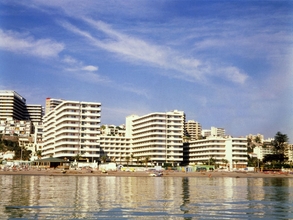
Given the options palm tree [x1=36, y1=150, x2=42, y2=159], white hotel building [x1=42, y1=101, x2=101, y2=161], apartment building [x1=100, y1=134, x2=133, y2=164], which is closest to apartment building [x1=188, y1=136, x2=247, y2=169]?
apartment building [x1=100, y1=134, x2=133, y2=164]

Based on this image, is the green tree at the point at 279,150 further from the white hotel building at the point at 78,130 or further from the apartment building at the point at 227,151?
the white hotel building at the point at 78,130

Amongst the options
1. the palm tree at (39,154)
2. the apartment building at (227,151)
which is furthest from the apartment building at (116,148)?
the apartment building at (227,151)

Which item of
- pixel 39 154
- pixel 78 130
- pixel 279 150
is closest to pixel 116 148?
pixel 39 154

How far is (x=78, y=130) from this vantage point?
518ft

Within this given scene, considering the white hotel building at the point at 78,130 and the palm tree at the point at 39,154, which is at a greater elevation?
the white hotel building at the point at 78,130

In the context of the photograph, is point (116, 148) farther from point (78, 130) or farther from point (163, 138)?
point (78, 130)

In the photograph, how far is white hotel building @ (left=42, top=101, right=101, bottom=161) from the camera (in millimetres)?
156500

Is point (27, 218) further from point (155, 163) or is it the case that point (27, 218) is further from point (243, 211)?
point (155, 163)

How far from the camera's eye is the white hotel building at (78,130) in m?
156

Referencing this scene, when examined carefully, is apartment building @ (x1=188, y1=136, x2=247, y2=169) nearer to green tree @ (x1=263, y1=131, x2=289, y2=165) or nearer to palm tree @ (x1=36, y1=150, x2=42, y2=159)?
green tree @ (x1=263, y1=131, x2=289, y2=165)

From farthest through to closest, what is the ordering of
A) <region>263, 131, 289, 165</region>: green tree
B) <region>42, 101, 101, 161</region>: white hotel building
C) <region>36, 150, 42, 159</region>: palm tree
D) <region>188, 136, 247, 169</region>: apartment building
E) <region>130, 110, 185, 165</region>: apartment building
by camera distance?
<region>263, 131, 289, 165</region>: green tree, <region>130, 110, 185, 165</region>: apartment building, <region>36, 150, 42, 159</region>: palm tree, <region>188, 136, 247, 169</region>: apartment building, <region>42, 101, 101, 161</region>: white hotel building

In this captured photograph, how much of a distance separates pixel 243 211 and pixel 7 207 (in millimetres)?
19841

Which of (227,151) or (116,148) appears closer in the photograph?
(227,151)

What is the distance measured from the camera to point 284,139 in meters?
188
